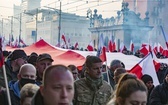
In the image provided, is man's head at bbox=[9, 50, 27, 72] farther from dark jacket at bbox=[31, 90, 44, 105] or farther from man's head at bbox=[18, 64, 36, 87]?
dark jacket at bbox=[31, 90, 44, 105]

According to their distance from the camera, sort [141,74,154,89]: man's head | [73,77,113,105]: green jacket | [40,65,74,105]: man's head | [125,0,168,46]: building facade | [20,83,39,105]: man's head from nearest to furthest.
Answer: [40,65,74,105]: man's head < [20,83,39,105]: man's head < [73,77,113,105]: green jacket < [141,74,154,89]: man's head < [125,0,168,46]: building facade

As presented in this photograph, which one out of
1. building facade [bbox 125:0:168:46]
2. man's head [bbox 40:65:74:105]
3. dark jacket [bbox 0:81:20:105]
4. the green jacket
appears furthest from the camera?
building facade [bbox 125:0:168:46]

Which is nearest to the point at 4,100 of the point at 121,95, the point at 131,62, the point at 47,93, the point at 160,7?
the point at 121,95

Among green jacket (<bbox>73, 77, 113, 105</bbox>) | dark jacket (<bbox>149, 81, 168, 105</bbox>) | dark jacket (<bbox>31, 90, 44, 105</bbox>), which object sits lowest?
dark jacket (<bbox>149, 81, 168, 105</bbox>)

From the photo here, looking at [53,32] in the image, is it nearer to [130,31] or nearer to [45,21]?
[45,21]

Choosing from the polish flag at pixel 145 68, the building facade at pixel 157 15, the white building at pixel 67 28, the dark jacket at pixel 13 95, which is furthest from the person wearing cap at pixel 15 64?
the white building at pixel 67 28

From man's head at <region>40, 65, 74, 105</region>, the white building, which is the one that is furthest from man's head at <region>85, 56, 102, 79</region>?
the white building

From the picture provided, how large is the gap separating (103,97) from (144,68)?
315cm

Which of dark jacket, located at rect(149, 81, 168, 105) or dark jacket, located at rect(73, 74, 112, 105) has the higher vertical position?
dark jacket, located at rect(73, 74, 112, 105)

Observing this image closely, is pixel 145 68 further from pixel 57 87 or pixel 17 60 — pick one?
pixel 57 87

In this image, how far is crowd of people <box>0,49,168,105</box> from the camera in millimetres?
2285

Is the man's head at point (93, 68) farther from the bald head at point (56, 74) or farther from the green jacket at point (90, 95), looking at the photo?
the bald head at point (56, 74)

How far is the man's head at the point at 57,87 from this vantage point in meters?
2.22

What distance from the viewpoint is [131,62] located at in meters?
11.4
